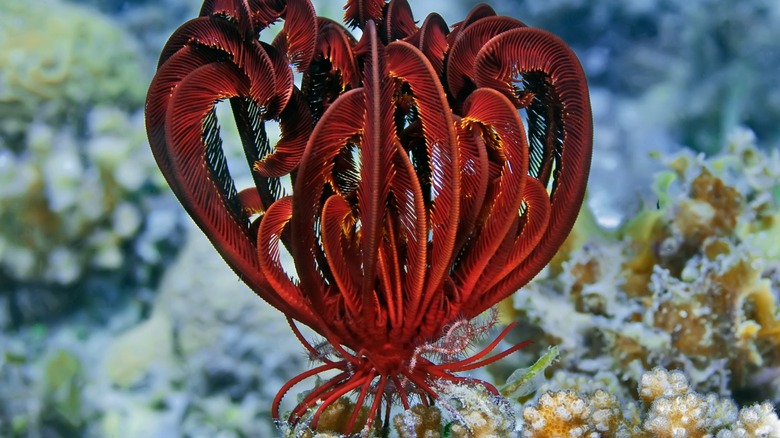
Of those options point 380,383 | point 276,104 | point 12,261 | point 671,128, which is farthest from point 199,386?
point 671,128

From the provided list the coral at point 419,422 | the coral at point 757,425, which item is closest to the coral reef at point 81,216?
the coral at point 419,422

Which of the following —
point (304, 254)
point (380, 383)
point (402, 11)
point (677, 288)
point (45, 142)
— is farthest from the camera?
point (45, 142)

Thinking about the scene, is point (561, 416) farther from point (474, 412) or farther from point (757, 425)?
point (757, 425)

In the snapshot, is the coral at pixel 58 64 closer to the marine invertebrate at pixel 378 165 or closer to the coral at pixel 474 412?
the marine invertebrate at pixel 378 165

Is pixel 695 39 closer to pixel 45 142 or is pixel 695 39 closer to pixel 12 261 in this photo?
pixel 45 142

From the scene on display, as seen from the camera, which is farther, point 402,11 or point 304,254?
point 402,11

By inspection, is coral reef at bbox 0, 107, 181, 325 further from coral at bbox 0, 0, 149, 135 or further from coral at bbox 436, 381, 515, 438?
coral at bbox 436, 381, 515, 438

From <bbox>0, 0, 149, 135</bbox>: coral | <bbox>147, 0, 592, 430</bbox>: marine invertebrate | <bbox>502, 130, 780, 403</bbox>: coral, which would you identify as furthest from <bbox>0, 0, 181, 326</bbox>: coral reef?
<bbox>502, 130, 780, 403</bbox>: coral
